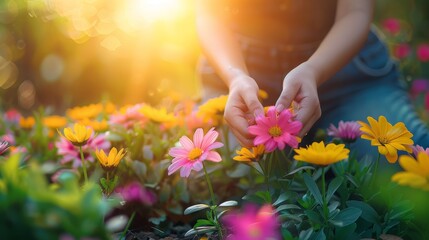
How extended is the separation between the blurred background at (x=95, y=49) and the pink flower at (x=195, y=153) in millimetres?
2427

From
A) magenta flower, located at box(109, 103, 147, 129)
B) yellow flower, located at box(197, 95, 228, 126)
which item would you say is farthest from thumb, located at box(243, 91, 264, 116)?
magenta flower, located at box(109, 103, 147, 129)

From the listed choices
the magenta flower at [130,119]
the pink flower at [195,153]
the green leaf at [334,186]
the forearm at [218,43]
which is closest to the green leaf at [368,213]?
the green leaf at [334,186]

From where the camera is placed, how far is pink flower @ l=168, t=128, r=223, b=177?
3.22 feet

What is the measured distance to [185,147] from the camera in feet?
3.38

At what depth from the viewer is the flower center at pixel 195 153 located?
1003mm

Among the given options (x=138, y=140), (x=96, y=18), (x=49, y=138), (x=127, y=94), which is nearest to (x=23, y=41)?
(x=96, y=18)

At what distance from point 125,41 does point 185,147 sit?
2.79 metres

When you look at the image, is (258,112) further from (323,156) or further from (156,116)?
(156,116)

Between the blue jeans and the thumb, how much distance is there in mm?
472

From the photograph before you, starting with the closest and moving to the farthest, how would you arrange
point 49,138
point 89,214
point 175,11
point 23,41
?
point 89,214 < point 49,138 < point 175,11 < point 23,41

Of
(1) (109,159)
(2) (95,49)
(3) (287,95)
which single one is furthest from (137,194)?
(2) (95,49)

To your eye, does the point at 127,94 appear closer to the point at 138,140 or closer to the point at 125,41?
the point at 125,41

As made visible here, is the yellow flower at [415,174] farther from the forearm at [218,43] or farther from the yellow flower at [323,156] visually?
the forearm at [218,43]

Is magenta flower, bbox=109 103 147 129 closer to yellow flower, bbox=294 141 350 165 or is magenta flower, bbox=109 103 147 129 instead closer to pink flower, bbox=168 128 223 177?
pink flower, bbox=168 128 223 177
